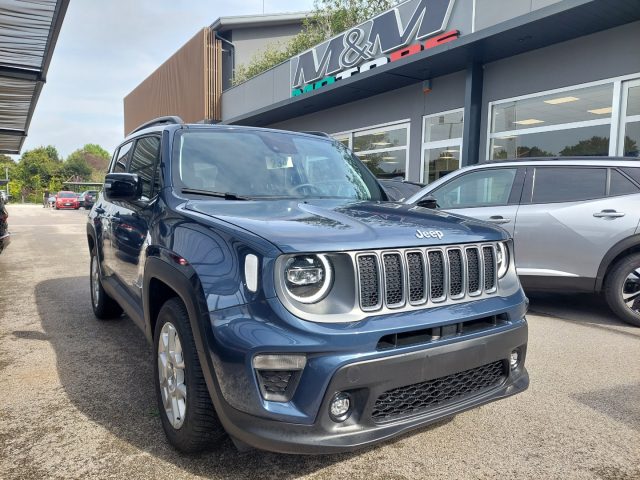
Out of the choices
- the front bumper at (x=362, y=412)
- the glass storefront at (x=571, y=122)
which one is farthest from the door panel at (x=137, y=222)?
the glass storefront at (x=571, y=122)

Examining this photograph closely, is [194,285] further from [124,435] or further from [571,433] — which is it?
[571,433]

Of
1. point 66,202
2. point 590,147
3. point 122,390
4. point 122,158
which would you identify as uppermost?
point 590,147

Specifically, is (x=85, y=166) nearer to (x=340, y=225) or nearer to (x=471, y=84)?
(x=471, y=84)

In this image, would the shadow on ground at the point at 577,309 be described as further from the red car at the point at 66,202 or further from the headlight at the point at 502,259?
the red car at the point at 66,202

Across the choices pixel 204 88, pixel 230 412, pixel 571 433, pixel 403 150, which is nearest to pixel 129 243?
pixel 230 412

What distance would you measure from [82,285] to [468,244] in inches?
246

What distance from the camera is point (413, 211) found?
114 inches

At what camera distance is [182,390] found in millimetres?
2340

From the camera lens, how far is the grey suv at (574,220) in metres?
4.92

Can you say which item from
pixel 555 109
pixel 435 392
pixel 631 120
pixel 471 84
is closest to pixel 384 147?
pixel 471 84

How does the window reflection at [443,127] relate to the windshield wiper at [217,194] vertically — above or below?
above

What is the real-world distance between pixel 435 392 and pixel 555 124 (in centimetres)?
857

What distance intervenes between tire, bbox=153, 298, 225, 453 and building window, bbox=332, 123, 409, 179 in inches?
404

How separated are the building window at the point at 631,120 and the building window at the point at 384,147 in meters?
5.10
